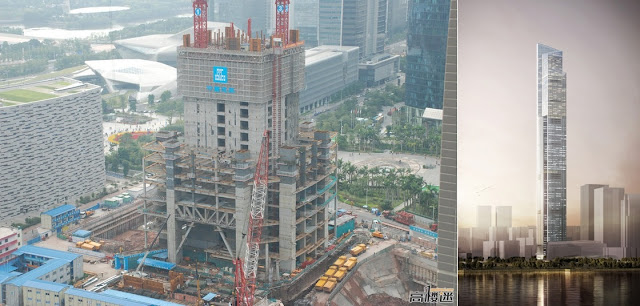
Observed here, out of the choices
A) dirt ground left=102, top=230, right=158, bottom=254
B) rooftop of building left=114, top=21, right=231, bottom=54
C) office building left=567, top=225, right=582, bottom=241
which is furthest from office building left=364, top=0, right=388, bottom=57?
dirt ground left=102, top=230, right=158, bottom=254

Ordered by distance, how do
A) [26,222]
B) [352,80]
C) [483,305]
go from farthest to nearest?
[352,80], [483,305], [26,222]

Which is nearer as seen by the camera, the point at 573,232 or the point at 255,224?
the point at 255,224

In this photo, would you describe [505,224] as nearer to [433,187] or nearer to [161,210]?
[433,187]

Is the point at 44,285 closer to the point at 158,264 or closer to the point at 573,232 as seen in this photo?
the point at 158,264

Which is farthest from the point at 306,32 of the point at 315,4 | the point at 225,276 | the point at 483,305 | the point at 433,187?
the point at 483,305

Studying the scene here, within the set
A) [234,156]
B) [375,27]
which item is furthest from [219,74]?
[375,27]

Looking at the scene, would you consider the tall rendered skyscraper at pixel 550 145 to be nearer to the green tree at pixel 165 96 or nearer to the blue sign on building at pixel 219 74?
the blue sign on building at pixel 219 74

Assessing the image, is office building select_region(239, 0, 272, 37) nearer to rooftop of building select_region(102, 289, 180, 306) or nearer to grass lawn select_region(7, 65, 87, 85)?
grass lawn select_region(7, 65, 87, 85)

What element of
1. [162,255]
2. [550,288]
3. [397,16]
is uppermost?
[397,16]
